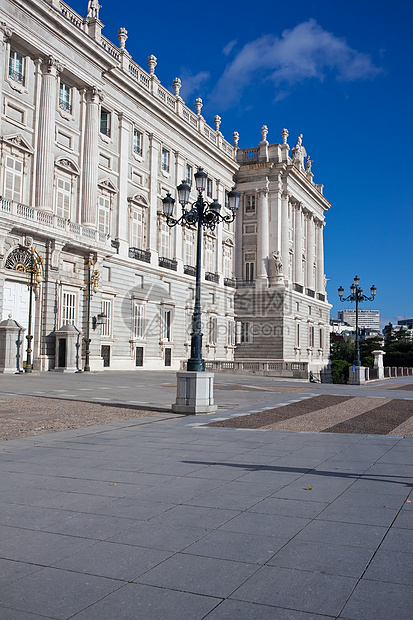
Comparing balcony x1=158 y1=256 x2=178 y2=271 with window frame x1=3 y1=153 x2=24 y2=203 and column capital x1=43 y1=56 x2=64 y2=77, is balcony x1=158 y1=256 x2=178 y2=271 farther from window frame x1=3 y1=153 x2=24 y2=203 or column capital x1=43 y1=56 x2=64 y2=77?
column capital x1=43 y1=56 x2=64 y2=77

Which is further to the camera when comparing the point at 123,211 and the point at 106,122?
the point at 123,211

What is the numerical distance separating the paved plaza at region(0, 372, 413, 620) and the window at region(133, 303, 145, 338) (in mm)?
31428

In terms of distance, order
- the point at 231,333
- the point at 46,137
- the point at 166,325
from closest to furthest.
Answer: the point at 46,137, the point at 166,325, the point at 231,333

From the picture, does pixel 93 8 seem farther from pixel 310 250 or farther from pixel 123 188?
pixel 310 250

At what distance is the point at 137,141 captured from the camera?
44.2 m

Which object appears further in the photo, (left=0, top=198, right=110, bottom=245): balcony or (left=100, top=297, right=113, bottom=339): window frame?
(left=100, top=297, right=113, bottom=339): window frame

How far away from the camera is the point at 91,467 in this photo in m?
8.02

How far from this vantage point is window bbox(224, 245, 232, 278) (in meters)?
59.0

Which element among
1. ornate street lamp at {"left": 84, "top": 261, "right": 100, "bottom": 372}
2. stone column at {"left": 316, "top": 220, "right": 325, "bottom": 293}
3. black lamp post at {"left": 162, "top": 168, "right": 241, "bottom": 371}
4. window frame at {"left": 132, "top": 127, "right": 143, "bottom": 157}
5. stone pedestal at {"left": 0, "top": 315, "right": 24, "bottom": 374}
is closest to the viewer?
black lamp post at {"left": 162, "top": 168, "right": 241, "bottom": 371}

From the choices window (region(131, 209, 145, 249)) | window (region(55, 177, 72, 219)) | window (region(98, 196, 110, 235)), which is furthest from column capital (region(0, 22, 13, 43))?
window (region(131, 209, 145, 249))

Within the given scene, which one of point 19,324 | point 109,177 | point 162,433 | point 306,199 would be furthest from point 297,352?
point 162,433

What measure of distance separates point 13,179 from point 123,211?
10596mm

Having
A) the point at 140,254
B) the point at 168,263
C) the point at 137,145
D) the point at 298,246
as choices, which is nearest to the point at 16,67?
the point at 137,145

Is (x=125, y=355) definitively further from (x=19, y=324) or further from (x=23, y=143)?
(x=23, y=143)
